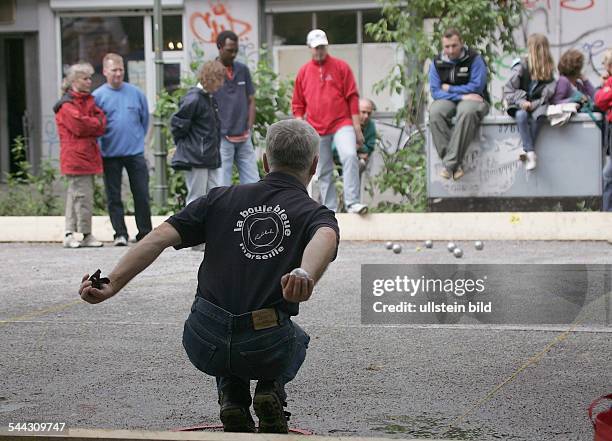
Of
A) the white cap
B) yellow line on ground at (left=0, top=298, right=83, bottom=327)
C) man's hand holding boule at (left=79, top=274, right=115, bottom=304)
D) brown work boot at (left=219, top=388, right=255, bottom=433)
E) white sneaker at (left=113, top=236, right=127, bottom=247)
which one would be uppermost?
the white cap

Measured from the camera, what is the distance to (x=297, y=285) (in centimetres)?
401

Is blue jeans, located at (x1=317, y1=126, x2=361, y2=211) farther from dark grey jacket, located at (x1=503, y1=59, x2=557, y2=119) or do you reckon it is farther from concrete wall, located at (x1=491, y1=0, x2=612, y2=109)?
concrete wall, located at (x1=491, y1=0, x2=612, y2=109)

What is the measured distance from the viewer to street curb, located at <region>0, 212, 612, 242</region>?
12.5 metres

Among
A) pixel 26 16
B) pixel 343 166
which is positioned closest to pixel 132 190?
pixel 343 166

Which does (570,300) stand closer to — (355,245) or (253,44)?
(355,245)

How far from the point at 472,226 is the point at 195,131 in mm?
3079

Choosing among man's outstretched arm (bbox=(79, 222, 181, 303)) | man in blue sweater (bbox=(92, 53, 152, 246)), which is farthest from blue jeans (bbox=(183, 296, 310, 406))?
man in blue sweater (bbox=(92, 53, 152, 246))

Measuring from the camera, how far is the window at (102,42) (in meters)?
22.5

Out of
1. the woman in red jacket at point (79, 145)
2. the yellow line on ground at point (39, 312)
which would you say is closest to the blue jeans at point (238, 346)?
the yellow line on ground at point (39, 312)

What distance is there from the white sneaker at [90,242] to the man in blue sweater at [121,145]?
0.19 metres

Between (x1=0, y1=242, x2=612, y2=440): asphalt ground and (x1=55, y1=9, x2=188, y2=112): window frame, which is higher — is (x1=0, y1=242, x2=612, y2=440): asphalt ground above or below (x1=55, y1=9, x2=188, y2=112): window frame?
below

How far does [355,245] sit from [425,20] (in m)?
4.24

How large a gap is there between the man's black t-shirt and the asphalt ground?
0.94 meters

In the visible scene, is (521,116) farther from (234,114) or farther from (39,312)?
(39,312)
